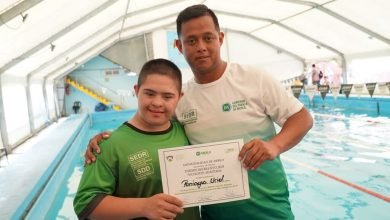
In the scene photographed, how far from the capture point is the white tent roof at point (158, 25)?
6.19 meters

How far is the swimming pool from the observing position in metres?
4.12

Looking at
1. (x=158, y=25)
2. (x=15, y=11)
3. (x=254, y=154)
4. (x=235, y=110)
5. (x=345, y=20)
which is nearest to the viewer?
(x=254, y=154)

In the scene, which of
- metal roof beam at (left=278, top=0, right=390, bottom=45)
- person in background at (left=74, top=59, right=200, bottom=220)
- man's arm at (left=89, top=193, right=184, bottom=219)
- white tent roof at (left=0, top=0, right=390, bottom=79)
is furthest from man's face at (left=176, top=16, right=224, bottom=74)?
metal roof beam at (left=278, top=0, right=390, bottom=45)

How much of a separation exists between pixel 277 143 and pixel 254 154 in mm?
161

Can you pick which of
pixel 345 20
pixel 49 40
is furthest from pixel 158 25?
pixel 49 40

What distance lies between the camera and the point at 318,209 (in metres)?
4.19

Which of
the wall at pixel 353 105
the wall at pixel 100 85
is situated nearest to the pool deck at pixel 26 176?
the wall at pixel 353 105

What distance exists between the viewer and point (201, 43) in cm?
148

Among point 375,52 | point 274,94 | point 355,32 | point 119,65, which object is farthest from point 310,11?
point 274,94

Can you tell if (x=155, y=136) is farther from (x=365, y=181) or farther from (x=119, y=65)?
(x=119, y=65)

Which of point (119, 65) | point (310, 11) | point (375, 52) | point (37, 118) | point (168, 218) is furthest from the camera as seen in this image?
point (119, 65)

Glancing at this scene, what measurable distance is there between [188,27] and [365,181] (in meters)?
4.45

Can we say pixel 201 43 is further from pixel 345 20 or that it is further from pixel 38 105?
pixel 345 20

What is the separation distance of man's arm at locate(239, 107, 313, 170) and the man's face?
1.34ft
